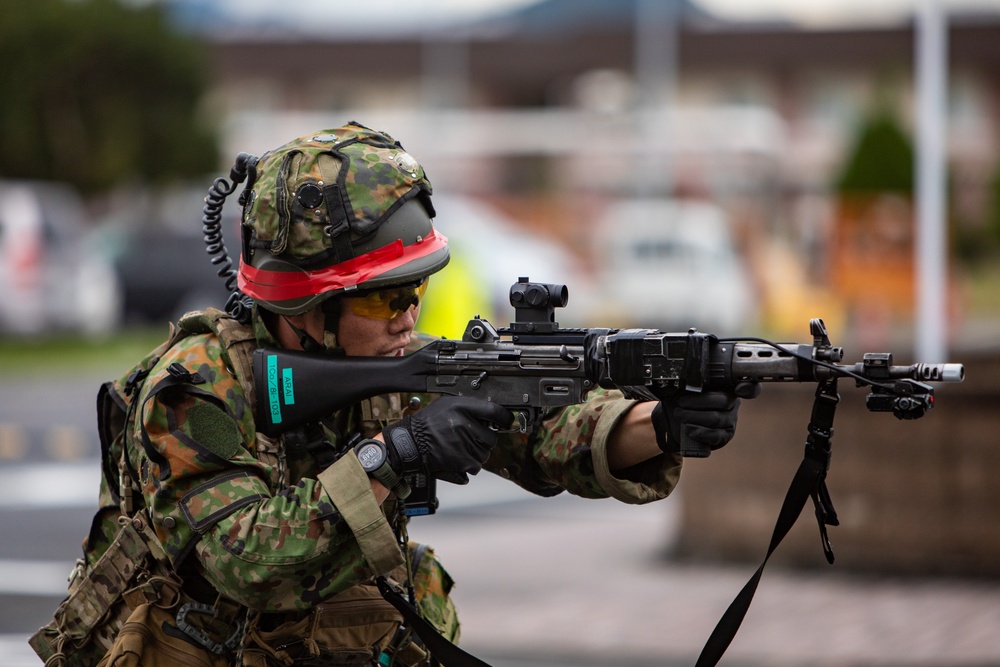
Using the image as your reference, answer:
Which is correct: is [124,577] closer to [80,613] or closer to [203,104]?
[80,613]

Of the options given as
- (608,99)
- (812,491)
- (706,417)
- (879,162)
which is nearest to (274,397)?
(706,417)

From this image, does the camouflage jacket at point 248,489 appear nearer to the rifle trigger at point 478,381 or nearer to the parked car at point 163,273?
the rifle trigger at point 478,381

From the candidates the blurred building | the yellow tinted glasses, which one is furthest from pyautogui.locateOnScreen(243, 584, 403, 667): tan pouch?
the blurred building

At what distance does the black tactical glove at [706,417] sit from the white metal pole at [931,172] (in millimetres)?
5414

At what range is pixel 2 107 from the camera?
72.5 ft

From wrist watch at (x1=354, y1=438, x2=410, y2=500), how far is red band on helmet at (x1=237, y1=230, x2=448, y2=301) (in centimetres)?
38

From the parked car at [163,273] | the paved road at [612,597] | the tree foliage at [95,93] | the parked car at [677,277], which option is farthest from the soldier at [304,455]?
the parked car at [677,277]

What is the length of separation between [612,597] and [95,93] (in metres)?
18.0

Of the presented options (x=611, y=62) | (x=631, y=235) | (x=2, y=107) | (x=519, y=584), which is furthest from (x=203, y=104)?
(x=611, y=62)

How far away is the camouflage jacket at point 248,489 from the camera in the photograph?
2.98 meters

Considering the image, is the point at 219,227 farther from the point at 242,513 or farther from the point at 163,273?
the point at 163,273

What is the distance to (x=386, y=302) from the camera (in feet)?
10.9

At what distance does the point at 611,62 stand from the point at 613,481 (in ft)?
145

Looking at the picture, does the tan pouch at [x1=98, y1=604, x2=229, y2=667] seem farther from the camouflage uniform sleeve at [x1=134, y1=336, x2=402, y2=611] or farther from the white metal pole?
the white metal pole
